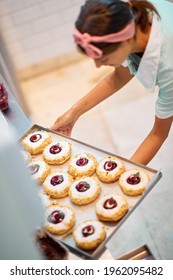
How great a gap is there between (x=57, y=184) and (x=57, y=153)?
19 centimetres

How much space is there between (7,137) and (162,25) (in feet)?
3.50

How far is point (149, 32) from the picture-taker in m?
1.94

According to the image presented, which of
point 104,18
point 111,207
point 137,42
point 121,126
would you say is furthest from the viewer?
point 121,126

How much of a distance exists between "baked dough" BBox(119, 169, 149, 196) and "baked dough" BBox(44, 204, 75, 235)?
25 cm

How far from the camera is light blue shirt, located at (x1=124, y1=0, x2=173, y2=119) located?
1.93 metres

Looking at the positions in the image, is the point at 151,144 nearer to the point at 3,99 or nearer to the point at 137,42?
the point at 137,42

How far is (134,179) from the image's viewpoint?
1.87 metres

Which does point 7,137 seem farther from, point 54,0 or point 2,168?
point 54,0

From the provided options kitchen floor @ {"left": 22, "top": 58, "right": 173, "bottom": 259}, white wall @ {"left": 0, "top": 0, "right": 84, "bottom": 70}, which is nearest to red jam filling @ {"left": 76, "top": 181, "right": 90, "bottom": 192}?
kitchen floor @ {"left": 22, "top": 58, "right": 173, "bottom": 259}

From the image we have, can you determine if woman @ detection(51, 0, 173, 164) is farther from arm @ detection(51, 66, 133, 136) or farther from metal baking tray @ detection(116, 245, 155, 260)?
metal baking tray @ detection(116, 245, 155, 260)

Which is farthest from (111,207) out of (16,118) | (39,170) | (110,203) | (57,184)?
(16,118)
